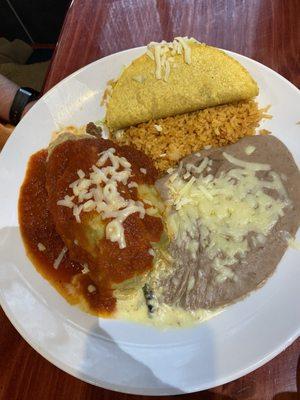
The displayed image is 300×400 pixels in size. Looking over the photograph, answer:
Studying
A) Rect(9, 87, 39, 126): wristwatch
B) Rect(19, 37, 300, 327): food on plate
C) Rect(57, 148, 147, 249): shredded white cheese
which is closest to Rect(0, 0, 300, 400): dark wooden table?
Rect(9, 87, 39, 126): wristwatch

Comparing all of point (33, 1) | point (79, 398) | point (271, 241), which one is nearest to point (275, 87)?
point (271, 241)

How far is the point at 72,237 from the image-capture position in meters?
1.38

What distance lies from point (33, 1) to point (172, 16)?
1.16m

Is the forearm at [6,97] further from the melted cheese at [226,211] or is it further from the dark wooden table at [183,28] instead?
the melted cheese at [226,211]

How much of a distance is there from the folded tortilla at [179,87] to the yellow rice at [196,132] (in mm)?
42

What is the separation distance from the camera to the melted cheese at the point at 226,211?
138 centimetres

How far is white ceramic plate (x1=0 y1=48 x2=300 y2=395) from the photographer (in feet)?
3.95

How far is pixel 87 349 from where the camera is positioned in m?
1.29

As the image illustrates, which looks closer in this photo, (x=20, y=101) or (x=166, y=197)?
(x=166, y=197)

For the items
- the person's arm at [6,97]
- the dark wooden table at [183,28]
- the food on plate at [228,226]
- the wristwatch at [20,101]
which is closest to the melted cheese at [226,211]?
the food on plate at [228,226]

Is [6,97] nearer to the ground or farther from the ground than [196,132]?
farther from the ground

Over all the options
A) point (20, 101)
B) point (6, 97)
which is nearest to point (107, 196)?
point (20, 101)

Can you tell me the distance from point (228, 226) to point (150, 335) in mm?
459

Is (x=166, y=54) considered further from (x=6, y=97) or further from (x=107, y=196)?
(x=6, y=97)
